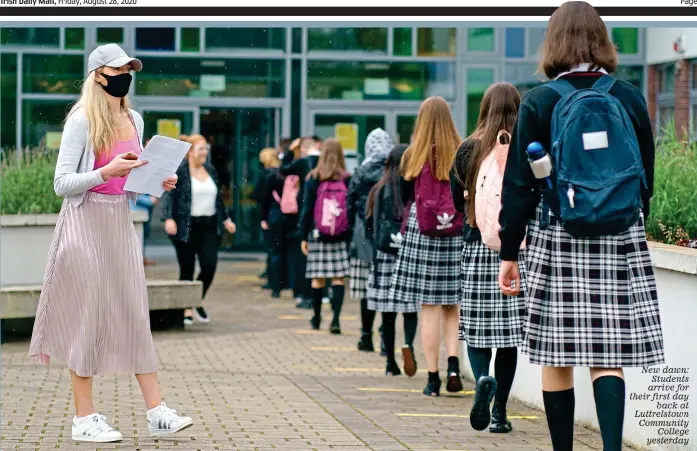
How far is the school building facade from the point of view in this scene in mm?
22812

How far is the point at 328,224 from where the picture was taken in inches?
515

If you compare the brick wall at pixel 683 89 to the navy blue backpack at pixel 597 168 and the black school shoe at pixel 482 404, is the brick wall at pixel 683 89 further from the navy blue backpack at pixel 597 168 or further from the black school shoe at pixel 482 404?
the navy blue backpack at pixel 597 168

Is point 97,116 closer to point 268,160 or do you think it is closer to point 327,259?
point 327,259

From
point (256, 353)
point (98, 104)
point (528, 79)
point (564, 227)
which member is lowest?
point (256, 353)

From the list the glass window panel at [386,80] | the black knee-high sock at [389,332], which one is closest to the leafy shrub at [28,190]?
the black knee-high sock at [389,332]

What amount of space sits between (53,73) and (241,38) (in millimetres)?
3688

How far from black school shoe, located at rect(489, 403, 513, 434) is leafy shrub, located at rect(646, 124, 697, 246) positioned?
4.43ft

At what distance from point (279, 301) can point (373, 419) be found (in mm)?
8958

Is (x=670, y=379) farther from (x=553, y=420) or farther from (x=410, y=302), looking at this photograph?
(x=410, y=302)

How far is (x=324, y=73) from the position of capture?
920 inches

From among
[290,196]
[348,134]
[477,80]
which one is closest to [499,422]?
[290,196]

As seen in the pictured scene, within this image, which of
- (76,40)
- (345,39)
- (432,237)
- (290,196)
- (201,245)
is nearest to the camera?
(432,237)

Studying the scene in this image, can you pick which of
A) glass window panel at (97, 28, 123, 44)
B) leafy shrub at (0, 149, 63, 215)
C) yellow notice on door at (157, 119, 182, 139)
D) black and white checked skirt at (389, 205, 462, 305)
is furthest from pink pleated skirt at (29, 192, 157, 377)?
yellow notice on door at (157, 119, 182, 139)

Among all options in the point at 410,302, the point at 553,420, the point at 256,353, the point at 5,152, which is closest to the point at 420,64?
the point at 5,152
